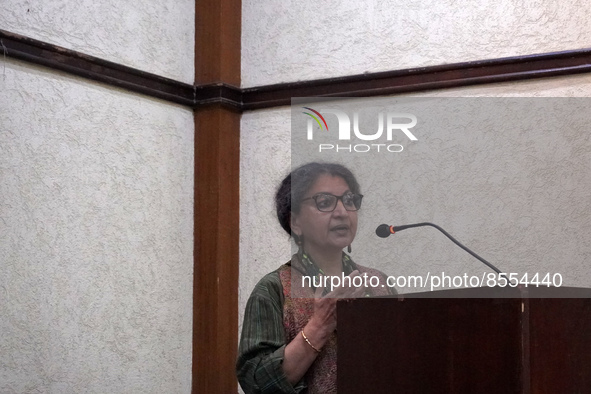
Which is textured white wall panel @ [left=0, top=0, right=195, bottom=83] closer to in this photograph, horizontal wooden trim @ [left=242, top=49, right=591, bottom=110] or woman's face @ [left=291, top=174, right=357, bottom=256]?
horizontal wooden trim @ [left=242, top=49, right=591, bottom=110]

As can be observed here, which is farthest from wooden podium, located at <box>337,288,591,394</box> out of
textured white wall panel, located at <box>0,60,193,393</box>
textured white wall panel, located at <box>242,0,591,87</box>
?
textured white wall panel, located at <box>242,0,591,87</box>

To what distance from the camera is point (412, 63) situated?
9.93ft

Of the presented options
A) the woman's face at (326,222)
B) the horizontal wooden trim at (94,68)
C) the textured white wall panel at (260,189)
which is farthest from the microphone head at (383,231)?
the textured white wall panel at (260,189)

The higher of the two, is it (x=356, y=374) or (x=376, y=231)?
(x=376, y=231)

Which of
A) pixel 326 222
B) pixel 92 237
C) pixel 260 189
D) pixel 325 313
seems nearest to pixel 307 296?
pixel 325 313

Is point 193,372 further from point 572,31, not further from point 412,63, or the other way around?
point 572,31

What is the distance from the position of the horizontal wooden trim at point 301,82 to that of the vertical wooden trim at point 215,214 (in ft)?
0.22

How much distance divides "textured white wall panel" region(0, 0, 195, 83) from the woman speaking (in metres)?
1.38

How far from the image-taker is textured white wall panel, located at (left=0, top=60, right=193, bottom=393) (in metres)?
2.50

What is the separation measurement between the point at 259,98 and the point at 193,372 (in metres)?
1.29

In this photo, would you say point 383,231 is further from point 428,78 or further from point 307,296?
point 428,78

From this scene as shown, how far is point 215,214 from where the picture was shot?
10.7ft

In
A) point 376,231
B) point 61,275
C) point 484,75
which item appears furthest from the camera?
point 484,75

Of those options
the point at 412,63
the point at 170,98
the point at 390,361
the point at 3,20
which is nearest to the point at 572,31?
the point at 412,63
